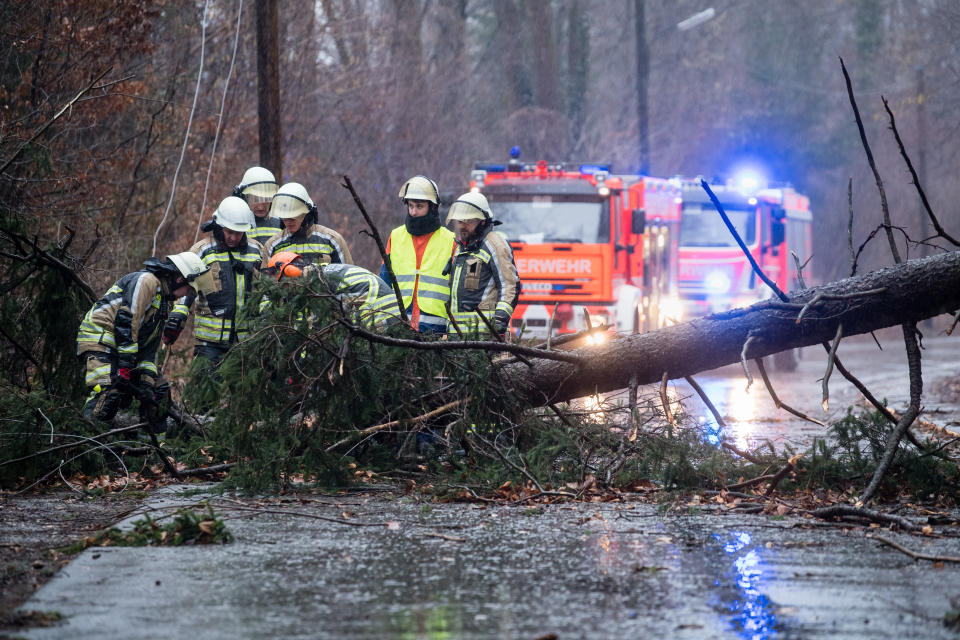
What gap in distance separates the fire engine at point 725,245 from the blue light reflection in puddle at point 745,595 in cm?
1684

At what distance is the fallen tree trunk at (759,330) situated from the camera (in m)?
6.91

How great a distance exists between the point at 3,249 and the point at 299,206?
81.7 inches

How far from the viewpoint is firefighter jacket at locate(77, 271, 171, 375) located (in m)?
8.09

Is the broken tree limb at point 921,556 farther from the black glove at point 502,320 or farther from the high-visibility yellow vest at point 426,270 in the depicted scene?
the high-visibility yellow vest at point 426,270

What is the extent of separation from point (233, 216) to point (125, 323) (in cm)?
117

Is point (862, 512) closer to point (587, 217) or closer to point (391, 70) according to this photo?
point (587, 217)

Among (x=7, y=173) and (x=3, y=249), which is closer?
(x=3, y=249)

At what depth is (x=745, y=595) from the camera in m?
4.63

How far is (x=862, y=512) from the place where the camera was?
20.0 ft

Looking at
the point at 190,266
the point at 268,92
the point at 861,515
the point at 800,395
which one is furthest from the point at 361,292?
the point at 800,395

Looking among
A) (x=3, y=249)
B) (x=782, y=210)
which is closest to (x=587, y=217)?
(x=782, y=210)

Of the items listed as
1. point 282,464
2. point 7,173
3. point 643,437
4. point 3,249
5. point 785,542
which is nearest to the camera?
Answer: point 785,542

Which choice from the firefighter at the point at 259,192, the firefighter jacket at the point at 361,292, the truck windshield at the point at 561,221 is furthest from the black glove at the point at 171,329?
the truck windshield at the point at 561,221

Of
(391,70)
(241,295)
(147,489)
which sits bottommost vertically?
(147,489)
